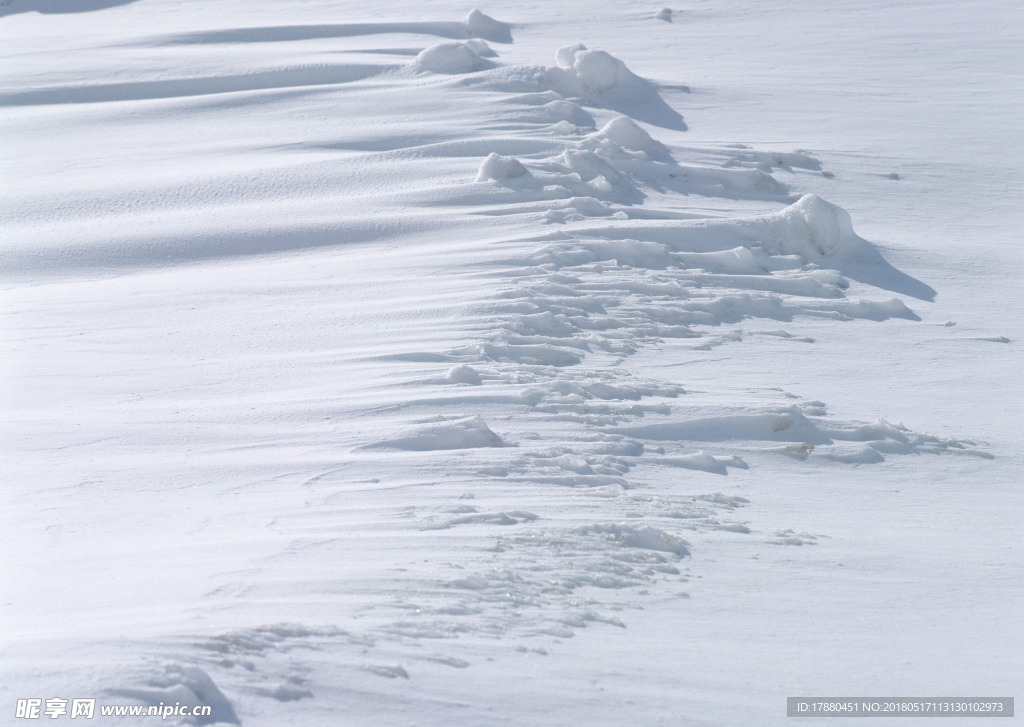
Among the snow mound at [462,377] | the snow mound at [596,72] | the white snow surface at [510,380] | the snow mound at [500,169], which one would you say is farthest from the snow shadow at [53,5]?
the snow mound at [462,377]

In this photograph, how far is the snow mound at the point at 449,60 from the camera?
744 centimetres

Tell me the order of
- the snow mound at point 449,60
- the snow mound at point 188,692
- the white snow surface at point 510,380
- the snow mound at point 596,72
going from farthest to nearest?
the snow mound at point 449,60
the snow mound at point 596,72
the white snow surface at point 510,380
the snow mound at point 188,692

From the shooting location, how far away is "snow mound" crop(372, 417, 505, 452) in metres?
3.17

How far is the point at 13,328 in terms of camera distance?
427 centimetres

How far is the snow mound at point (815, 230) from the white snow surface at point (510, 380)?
3 cm

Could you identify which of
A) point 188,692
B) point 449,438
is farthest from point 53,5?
point 188,692

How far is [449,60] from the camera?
745cm

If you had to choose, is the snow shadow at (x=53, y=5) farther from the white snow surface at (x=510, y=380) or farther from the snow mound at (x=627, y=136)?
the snow mound at (x=627, y=136)

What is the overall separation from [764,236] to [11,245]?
3805mm

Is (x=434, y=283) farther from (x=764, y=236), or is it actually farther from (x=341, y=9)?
(x=341, y=9)

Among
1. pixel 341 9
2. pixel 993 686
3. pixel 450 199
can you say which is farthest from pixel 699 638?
pixel 341 9

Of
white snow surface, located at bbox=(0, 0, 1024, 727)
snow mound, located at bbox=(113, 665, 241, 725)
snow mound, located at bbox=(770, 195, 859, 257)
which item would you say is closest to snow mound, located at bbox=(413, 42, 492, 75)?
white snow surface, located at bbox=(0, 0, 1024, 727)

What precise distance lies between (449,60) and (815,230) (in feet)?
11.2

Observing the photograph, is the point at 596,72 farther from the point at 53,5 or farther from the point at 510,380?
the point at 53,5
